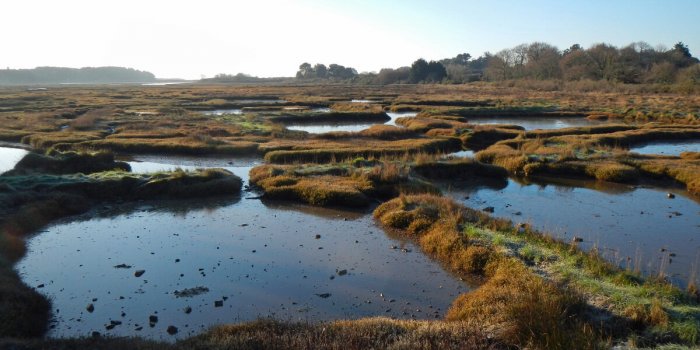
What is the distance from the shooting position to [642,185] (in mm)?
27609

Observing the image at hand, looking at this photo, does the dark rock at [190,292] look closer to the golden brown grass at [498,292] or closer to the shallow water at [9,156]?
the golden brown grass at [498,292]

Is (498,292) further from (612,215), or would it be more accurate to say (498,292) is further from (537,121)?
(537,121)

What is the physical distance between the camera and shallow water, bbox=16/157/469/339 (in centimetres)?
1329

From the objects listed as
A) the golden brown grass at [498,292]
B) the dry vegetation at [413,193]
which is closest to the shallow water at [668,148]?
the dry vegetation at [413,193]

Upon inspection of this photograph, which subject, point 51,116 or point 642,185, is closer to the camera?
point 642,185

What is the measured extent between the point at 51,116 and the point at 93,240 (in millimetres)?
45746

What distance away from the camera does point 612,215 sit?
71.9ft

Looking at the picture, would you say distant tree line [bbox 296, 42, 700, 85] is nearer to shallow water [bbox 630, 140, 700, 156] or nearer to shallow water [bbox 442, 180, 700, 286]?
shallow water [bbox 630, 140, 700, 156]

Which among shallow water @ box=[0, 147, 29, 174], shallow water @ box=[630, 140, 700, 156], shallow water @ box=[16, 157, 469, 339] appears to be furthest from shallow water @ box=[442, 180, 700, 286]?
shallow water @ box=[0, 147, 29, 174]

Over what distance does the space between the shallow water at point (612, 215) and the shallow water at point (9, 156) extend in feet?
88.6

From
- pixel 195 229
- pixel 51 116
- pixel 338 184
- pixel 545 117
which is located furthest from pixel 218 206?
pixel 545 117

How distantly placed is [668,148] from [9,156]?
4956cm

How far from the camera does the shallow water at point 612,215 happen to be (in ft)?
55.6

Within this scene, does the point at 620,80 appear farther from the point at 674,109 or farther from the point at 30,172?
the point at 30,172
